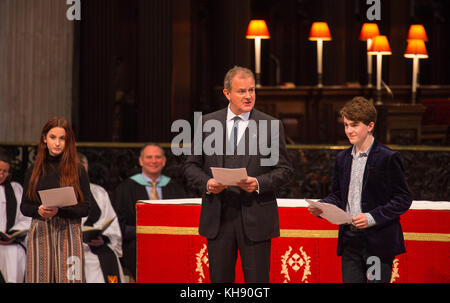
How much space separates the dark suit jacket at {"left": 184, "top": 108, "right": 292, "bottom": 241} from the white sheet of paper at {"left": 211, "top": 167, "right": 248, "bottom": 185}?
0.14m

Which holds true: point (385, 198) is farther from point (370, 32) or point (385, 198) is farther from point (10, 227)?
point (370, 32)

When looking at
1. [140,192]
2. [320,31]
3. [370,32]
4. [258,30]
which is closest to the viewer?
[140,192]

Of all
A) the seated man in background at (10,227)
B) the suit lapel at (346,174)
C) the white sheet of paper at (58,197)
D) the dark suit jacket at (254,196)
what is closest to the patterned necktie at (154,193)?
the seated man in background at (10,227)

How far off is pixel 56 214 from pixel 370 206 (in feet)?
7.15

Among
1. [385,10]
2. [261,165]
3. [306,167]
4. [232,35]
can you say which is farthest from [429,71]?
[261,165]

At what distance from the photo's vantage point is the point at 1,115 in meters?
9.47

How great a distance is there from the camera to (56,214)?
17.4 ft

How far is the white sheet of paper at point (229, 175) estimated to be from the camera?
4059 mm

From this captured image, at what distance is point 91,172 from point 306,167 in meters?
2.37

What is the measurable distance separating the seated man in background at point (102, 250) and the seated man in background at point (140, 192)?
0.09 m

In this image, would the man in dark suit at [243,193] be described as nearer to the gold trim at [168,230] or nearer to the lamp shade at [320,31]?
the gold trim at [168,230]

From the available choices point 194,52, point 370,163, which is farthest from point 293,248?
point 194,52

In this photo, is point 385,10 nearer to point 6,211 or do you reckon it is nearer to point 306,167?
point 306,167

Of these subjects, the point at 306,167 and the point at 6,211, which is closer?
the point at 6,211
